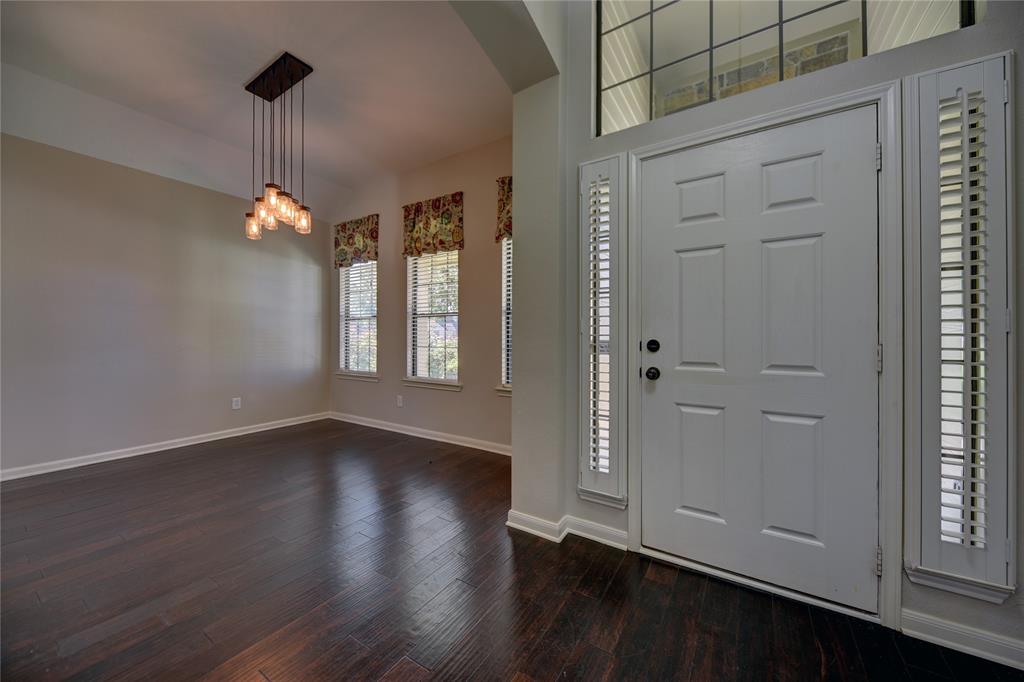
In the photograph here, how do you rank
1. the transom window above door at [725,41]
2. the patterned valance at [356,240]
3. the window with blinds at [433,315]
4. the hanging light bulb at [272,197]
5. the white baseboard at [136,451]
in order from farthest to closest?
the patterned valance at [356,240] < the window with blinds at [433,315] < the white baseboard at [136,451] < the hanging light bulb at [272,197] < the transom window above door at [725,41]

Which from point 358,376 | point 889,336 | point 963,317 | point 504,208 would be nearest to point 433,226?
point 504,208

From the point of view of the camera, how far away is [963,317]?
1.34 m

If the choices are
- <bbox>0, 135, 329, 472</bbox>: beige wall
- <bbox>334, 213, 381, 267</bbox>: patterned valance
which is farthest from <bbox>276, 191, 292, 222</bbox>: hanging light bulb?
<bbox>0, 135, 329, 472</bbox>: beige wall

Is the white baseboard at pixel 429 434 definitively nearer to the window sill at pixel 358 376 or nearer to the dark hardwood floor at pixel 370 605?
the window sill at pixel 358 376

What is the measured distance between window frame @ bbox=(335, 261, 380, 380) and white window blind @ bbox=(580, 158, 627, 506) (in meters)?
3.38

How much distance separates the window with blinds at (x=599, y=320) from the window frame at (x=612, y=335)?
0.01 metres

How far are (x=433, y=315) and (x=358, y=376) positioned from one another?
1.50 m

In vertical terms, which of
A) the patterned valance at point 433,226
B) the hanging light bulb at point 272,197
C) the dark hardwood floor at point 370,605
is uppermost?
the patterned valance at point 433,226

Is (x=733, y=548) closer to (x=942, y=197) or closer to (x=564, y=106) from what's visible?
(x=942, y=197)

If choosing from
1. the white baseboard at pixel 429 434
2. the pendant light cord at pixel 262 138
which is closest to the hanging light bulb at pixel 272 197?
the pendant light cord at pixel 262 138

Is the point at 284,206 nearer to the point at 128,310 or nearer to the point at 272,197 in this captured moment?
the point at 272,197

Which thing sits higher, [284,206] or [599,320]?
[284,206]

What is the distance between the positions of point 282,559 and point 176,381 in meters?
3.09

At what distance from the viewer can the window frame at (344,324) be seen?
4750mm
